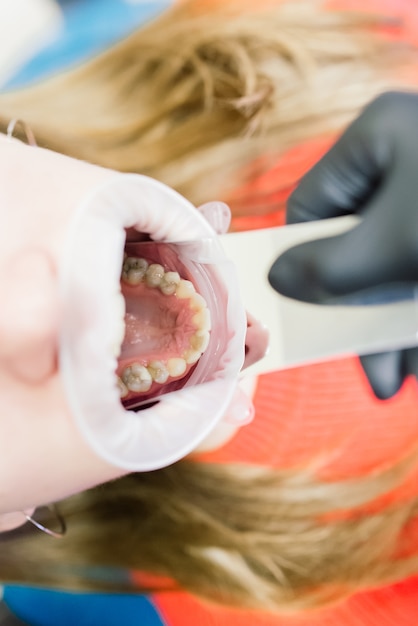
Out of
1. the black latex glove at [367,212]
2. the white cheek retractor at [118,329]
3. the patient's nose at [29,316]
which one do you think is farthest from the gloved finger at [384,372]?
the patient's nose at [29,316]

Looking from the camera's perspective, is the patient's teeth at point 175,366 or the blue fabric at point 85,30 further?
the blue fabric at point 85,30

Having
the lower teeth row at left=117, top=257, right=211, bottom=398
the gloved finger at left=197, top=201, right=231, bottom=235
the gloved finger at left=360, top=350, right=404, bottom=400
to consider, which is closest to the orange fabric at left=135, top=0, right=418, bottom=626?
the gloved finger at left=360, top=350, right=404, bottom=400

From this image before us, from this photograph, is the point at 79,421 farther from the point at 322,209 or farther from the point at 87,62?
the point at 87,62

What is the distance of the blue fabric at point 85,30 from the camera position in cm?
66

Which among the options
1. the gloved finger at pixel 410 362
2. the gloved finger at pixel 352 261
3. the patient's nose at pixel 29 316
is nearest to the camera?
the patient's nose at pixel 29 316

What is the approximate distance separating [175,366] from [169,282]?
53 millimetres

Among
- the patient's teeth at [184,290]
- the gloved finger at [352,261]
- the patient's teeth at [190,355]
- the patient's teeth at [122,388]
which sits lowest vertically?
the gloved finger at [352,261]

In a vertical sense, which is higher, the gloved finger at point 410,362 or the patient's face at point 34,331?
the patient's face at point 34,331

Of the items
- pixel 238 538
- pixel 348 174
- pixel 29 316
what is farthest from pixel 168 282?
pixel 238 538

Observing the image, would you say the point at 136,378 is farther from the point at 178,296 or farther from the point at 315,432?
the point at 315,432

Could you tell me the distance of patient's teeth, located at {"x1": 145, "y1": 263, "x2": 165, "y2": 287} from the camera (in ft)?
1.28

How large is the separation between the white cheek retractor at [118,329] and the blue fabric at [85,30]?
369 mm

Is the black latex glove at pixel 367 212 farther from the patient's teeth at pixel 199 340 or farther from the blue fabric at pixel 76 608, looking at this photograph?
the blue fabric at pixel 76 608

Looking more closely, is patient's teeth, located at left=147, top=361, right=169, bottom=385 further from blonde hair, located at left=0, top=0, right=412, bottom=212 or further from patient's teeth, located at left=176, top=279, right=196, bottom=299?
blonde hair, located at left=0, top=0, right=412, bottom=212
